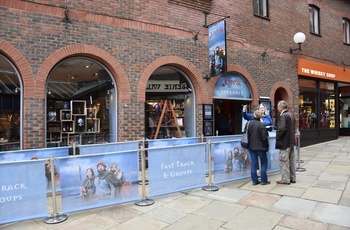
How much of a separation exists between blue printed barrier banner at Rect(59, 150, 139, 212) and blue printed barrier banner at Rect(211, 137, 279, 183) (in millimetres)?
1934

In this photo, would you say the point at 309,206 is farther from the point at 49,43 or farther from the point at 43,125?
the point at 49,43

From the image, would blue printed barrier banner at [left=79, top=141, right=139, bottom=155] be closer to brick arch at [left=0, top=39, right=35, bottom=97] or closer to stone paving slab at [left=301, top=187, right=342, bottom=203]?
brick arch at [left=0, top=39, right=35, bottom=97]

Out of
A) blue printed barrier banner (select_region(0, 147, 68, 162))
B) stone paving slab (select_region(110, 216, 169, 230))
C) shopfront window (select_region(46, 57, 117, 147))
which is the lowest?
stone paving slab (select_region(110, 216, 169, 230))

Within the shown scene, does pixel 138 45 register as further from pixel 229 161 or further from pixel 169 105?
pixel 229 161

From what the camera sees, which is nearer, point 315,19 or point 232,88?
point 232,88

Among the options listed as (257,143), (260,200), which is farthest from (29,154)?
(257,143)

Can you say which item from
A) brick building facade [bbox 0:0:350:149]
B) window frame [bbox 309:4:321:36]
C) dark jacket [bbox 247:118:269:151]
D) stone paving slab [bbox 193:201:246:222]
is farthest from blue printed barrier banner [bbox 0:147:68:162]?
window frame [bbox 309:4:321:36]

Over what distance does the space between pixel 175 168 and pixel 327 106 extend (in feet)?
41.5

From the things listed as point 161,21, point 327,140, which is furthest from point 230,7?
point 327,140

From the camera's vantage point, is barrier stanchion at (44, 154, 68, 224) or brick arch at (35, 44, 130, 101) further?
brick arch at (35, 44, 130, 101)

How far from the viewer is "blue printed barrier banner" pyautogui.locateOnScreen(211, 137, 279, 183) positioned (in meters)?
5.99

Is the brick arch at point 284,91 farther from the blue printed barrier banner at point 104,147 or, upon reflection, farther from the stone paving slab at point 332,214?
the stone paving slab at point 332,214

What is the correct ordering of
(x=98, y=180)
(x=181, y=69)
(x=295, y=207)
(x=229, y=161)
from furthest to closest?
(x=181, y=69) < (x=229, y=161) < (x=295, y=207) < (x=98, y=180)

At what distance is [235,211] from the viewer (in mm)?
4566
